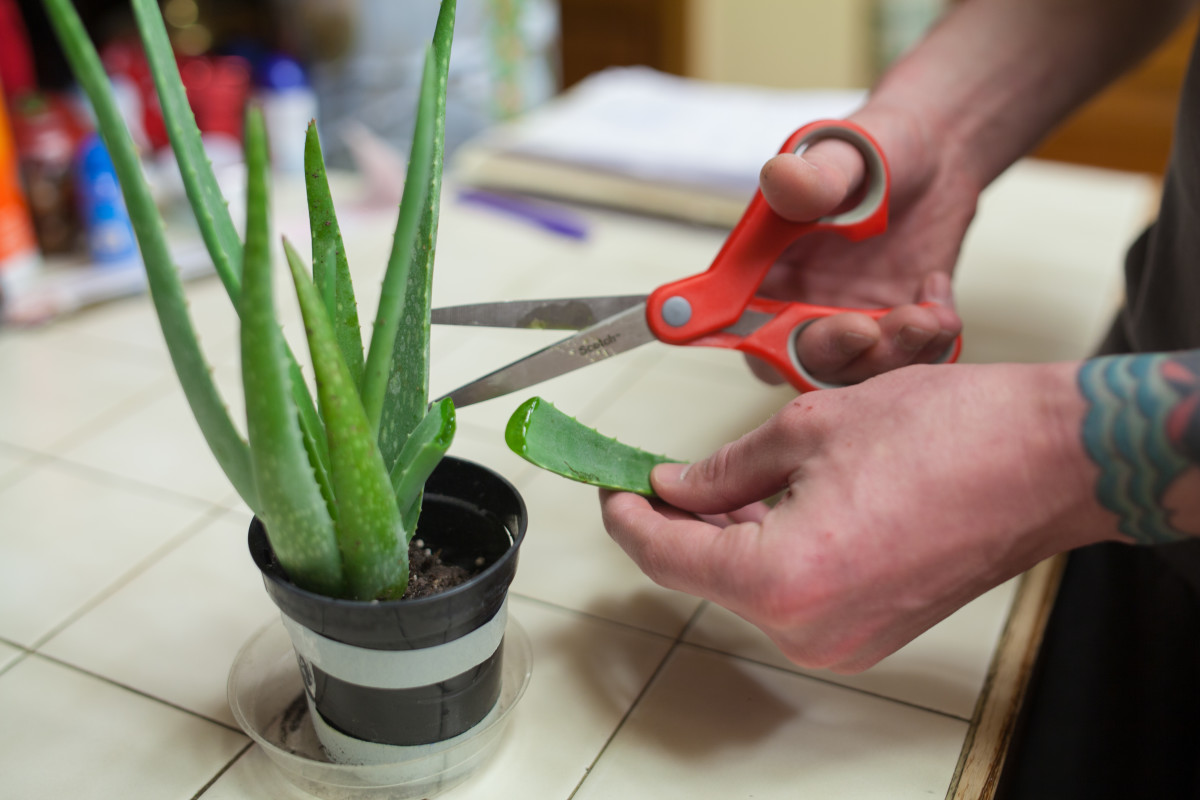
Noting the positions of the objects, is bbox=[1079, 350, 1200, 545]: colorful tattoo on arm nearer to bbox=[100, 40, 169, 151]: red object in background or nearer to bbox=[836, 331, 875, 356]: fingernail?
bbox=[836, 331, 875, 356]: fingernail

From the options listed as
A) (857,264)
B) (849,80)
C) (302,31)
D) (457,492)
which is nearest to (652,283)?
(857,264)

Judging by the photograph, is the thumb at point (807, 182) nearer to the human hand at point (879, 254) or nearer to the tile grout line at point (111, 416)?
the human hand at point (879, 254)

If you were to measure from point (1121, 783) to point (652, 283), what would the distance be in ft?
1.99

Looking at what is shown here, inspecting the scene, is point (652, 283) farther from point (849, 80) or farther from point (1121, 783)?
point (849, 80)

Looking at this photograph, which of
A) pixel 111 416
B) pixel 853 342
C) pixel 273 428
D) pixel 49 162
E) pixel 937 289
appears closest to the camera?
pixel 273 428

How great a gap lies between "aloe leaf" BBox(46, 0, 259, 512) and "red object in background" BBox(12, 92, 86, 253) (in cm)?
77

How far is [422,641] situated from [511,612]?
18 centimetres

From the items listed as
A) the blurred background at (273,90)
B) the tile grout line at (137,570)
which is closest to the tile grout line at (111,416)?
the tile grout line at (137,570)

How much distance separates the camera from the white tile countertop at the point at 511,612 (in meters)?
0.49

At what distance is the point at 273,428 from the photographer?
350 mm

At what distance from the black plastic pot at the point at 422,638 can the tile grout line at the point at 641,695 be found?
0.06 m

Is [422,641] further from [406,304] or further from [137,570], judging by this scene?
[137,570]

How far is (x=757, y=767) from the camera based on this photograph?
19.2 inches

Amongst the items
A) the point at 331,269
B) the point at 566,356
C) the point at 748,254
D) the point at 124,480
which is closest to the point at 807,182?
the point at 748,254
